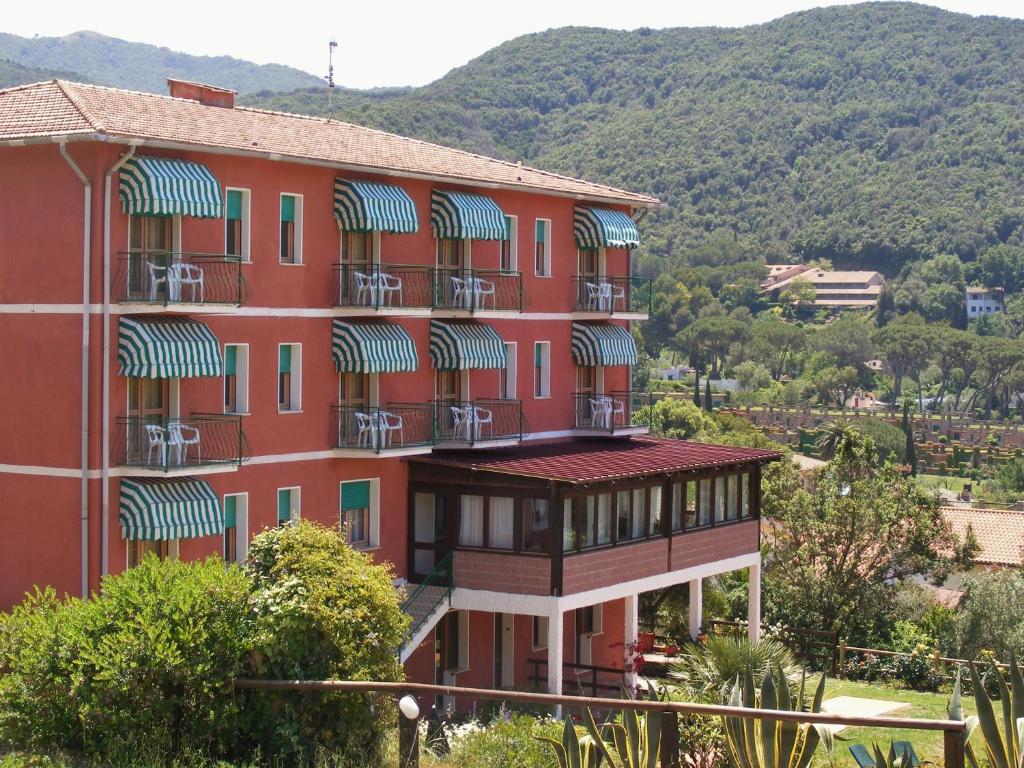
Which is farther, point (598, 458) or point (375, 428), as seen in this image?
point (598, 458)

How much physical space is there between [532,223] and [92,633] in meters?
18.9

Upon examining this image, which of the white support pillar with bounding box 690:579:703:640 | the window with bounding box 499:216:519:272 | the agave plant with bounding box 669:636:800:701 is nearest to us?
the agave plant with bounding box 669:636:800:701

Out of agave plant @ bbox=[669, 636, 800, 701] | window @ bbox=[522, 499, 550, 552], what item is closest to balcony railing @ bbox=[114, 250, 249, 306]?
window @ bbox=[522, 499, 550, 552]

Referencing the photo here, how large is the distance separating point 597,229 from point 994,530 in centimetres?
3792

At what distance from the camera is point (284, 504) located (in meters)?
28.8

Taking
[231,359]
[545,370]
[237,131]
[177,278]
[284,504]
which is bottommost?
[284,504]

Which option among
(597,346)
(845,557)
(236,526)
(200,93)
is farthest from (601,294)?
(236,526)

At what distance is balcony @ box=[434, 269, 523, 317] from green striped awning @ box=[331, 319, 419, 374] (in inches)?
63.1

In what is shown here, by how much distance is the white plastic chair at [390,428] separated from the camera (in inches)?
1176

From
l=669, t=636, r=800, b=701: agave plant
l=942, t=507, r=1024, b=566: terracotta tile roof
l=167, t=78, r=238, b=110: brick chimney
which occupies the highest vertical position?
l=167, t=78, r=238, b=110: brick chimney

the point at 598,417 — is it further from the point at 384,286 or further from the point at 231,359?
the point at 231,359

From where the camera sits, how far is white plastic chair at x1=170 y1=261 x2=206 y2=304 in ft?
84.6

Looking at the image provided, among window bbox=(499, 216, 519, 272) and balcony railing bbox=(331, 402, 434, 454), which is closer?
balcony railing bbox=(331, 402, 434, 454)

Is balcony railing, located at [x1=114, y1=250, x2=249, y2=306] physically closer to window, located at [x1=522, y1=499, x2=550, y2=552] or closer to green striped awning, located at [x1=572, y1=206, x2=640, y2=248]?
window, located at [x1=522, y1=499, x2=550, y2=552]
